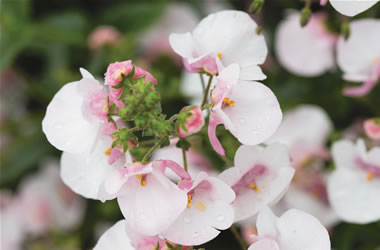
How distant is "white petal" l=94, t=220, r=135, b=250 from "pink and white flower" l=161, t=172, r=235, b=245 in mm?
67

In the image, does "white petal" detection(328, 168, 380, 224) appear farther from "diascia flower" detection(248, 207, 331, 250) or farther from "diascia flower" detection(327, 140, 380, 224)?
"diascia flower" detection(248, 207, 331, 250)

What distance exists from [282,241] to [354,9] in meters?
0.24

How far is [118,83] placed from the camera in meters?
0.56

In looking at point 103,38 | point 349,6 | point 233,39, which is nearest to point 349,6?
point 349,6

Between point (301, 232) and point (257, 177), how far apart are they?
0.09 meters

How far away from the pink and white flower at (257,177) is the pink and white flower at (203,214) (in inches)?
1.1

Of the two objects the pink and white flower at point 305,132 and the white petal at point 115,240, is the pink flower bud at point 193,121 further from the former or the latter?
the pink and white flower at point 305,132

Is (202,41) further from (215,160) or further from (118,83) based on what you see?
(215,160)

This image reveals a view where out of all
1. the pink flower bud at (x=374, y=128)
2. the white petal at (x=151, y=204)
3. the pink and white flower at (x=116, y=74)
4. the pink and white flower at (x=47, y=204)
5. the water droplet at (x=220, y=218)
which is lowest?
the pink and white flower at (x=47, y=204)

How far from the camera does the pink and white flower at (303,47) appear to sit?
93cm

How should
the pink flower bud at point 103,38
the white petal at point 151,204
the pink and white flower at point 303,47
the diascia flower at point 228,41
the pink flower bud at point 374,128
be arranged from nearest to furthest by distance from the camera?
the white petal at point 151,204 < the diascia flower at point 228,41 < the pink flower bud at point 374,128 < the pink and white flower at point 303,47 < the pink flower bud at point 103,38

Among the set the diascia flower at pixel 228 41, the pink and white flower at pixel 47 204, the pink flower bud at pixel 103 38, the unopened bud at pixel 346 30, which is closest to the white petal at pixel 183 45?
the diascia flower at pixel 228 41

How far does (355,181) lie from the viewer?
2.49 feet

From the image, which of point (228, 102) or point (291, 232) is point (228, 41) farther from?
point (291, 232)
